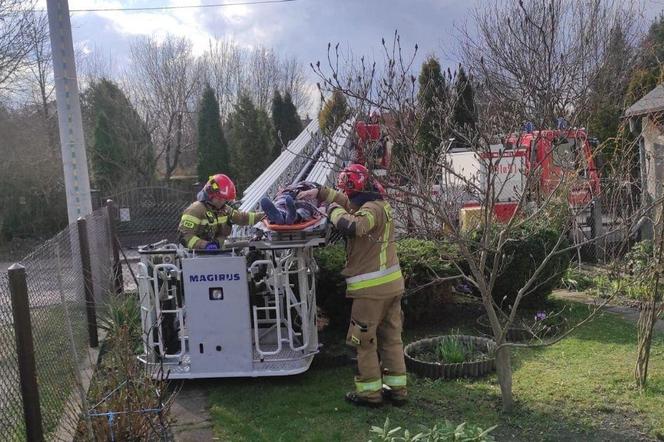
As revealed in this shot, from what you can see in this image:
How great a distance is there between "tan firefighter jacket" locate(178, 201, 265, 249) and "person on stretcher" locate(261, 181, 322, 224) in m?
0.83

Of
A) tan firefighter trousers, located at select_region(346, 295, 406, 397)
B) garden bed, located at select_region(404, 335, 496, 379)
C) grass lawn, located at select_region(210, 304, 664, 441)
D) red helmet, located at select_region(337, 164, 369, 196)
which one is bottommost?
grass lawn, located at select_region(210, 304, 664, 441)

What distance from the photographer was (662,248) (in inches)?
185

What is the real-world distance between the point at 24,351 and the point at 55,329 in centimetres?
168

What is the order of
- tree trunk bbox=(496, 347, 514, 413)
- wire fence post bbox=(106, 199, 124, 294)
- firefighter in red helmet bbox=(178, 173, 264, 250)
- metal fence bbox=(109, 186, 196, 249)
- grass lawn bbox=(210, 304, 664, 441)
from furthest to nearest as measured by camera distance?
1. metal fence bbox=(109, 186, 196, 249)
2. wire fence post bbox=(106, 199, 124, 294)
3. firefighter in red helmet bbox=(178, 173, 264, 250)
4. tree trunk bbox=(496, 347, 514, 413)
5. grass lawn bbox=(210, 304, 664, 441)

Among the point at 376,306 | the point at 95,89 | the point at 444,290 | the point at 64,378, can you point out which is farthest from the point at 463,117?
the point at 95,89

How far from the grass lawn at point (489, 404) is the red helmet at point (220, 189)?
5.86 ft

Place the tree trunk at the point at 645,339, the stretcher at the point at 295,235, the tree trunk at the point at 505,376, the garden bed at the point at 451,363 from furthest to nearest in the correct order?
the garden bed at the point at 451,363 < the stretcher at the point at 295,235 < the tree trunk at the point at 645,339 < the tree trunk at the point at 505,376

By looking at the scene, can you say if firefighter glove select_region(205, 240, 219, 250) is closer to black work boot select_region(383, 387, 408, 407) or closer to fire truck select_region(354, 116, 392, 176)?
fire truck select_region(354, 116, 392, 176)

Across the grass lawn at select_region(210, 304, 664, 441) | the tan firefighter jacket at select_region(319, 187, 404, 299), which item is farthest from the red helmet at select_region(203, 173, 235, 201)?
the grass lawn at select_region(210, 304, 664, 441)

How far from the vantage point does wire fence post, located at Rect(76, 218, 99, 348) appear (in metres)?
6.37

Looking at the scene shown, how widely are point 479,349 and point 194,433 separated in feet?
9.02

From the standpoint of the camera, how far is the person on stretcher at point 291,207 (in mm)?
5012

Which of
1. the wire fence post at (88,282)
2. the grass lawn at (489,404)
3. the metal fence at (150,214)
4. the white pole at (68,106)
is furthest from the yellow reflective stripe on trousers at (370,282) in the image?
the metal fence at (150,214)

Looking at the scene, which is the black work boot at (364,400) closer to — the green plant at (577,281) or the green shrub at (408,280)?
the green shrub at (408,280)
